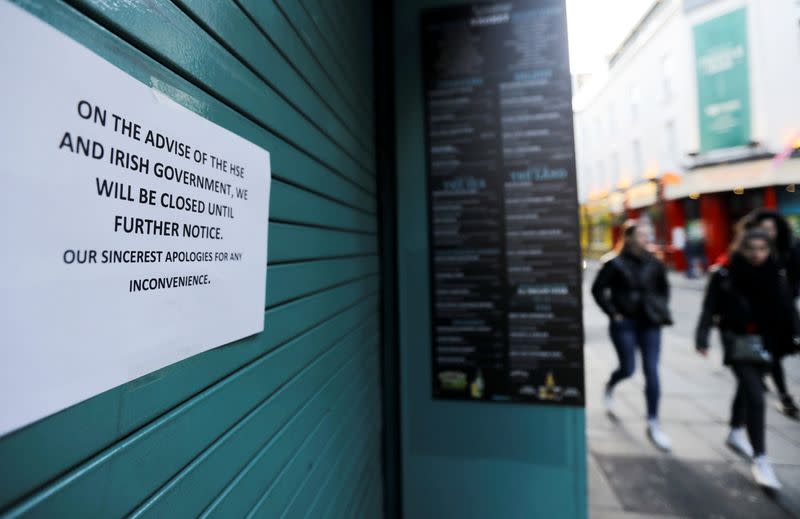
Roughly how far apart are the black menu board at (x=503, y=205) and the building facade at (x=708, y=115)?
13.1 metres

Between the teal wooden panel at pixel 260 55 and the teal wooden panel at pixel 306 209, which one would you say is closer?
the teal wooden panel at pixel 260 55

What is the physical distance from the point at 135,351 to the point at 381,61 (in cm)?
223

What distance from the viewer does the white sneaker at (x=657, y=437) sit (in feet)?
11.0

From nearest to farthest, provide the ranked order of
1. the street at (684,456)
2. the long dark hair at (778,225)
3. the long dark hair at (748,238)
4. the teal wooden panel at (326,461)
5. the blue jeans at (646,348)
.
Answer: the teal wooden panel at (326,461) → the street at (684,456) → the long dark hair at (748,238) → the blue jeans at (646,348) → the long dark hair at (778,225)

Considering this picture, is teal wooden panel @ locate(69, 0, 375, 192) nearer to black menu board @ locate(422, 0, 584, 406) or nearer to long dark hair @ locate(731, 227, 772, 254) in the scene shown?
black menu board @ locate(422, 0, 584, 406)

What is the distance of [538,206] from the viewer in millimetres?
2115

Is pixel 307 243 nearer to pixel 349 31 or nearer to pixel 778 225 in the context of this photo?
pixel 349 31

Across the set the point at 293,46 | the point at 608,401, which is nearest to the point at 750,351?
the point at 608,401

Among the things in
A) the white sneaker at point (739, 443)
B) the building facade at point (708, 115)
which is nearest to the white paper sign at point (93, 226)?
the white sneaker at point (739, 443)

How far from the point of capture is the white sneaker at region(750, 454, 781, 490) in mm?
2744

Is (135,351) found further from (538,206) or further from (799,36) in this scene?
(799,36)

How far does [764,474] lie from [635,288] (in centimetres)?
161

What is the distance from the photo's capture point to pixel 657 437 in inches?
135

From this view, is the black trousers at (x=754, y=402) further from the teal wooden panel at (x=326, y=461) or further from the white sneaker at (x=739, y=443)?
the teal wooden panel at (x=326, y=461)
